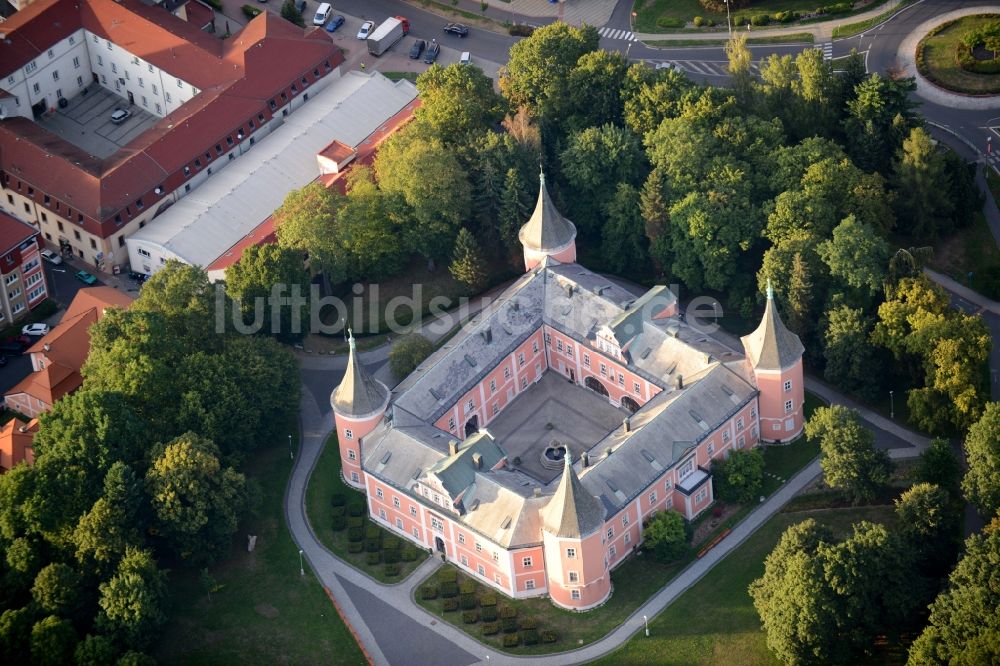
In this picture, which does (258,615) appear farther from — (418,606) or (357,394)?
(357,394)

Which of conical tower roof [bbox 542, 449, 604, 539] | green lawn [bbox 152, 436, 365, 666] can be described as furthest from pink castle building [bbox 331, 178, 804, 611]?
green lawn [bbox 152, 436, 365, 666]

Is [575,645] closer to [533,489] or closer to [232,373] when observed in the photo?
[533,489]

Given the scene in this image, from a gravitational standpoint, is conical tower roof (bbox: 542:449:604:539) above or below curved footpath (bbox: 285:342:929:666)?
above

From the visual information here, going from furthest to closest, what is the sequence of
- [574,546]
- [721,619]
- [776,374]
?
[776,374] < [721,619] < [574,546]

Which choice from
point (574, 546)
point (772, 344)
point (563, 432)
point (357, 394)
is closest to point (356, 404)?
point (357, 394)

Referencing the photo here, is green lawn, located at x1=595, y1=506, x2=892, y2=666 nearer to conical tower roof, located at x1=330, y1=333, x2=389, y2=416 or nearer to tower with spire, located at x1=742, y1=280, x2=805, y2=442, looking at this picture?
tower with spire, located at x1=742, y1=280, x2=805, y2=442

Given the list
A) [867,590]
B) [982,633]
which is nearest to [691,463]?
[867,590]

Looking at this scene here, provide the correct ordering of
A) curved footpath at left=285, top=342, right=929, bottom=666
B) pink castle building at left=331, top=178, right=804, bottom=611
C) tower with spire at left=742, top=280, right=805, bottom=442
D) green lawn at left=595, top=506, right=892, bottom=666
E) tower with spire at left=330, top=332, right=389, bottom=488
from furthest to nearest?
tower with spire at left=742, top=280, right=805, bottom=442 → tower with spire at left=330, top=332, right=389, bottom=488 → pink castle building at left=331, top=178, right=804, bottom=611 → curved footpath at left=285, top=342, right=929, bottom=666 → green lawn at left=595, top=506, right=892, bottom=666
